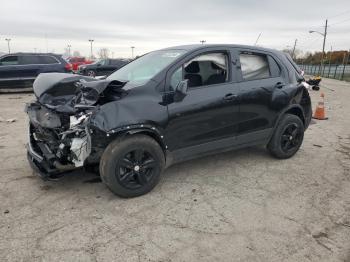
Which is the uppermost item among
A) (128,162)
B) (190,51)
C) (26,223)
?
(190,51)

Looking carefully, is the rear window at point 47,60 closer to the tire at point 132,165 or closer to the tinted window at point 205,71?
the tinted window at point 205,71

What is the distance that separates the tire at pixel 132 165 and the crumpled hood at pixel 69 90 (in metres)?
0.58

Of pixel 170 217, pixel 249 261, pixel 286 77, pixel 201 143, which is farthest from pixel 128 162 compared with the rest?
pixel 286 77

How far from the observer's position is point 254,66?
4.92 m

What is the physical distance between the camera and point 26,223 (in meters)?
3.38

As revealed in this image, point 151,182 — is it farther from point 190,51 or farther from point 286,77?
point 286,77

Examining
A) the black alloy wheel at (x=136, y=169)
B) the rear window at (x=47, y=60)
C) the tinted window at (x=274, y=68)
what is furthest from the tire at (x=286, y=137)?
the rear window at (x=47, y=60)

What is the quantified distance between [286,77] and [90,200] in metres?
3.48

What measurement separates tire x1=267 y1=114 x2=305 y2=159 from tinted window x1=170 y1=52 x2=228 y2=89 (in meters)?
1.36

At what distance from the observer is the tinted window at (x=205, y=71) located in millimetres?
4245

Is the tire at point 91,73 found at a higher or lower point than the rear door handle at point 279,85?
lower

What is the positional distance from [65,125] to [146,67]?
1.37 meters

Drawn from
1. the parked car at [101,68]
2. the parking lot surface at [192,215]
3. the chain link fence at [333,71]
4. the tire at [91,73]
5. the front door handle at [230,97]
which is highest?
the front door handle at [230,97]

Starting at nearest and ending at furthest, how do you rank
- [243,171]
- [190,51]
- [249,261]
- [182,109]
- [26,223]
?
[249,261] → [26,223] → [182,109] → [190,51] → [243,171]
